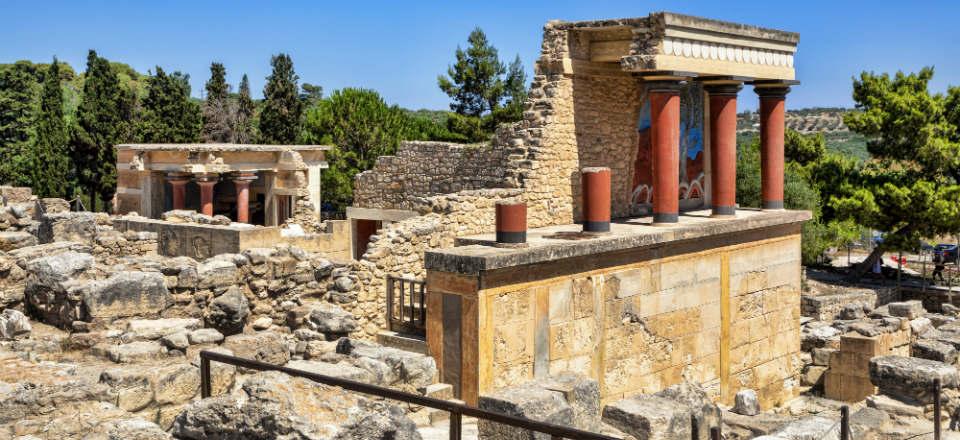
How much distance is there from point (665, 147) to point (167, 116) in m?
28.5

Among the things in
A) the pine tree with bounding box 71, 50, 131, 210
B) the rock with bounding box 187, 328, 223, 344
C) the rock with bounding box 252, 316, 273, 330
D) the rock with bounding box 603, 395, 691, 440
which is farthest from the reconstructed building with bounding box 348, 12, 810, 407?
the pine tree with bounding box 71, 50, 131, 210

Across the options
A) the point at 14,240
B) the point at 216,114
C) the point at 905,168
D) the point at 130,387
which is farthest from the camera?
the point at 216,114

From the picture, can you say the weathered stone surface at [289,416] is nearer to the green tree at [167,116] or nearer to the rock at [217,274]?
the rock at [217,274]

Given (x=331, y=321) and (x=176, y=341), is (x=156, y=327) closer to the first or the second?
(x=176, y=341)

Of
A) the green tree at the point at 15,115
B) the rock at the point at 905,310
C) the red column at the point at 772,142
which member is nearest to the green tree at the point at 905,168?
the rock at the point at 905,310

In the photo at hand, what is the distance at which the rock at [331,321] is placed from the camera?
10312 millimetres

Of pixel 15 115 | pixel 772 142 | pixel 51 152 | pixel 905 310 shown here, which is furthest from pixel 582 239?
pixel 15 115

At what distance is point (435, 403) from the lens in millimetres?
5430

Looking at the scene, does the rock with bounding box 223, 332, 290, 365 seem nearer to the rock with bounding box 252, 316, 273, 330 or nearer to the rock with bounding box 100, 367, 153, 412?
the rock with bounding box 252, 316, 273, 330

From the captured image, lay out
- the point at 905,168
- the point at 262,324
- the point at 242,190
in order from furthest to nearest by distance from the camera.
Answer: the point at 905,168, the point at 242,190, the point at 262,324

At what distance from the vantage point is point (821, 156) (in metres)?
35.0

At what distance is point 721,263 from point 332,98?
27550mm

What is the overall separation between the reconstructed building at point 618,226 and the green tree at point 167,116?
2126 cm

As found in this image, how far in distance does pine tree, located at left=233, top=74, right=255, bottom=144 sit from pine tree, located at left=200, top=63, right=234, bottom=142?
1.24ft
